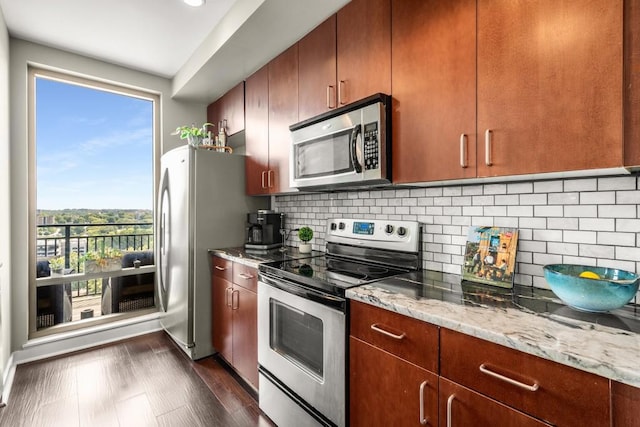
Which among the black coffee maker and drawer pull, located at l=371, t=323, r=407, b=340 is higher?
the black coffee maker

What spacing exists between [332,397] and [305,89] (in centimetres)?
181

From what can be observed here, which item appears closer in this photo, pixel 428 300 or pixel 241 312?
pixel 428 300

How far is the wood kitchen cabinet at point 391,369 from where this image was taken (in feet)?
3.49

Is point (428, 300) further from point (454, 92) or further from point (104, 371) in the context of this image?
→ point (104, 371)

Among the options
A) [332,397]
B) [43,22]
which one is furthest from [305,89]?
[43,22]

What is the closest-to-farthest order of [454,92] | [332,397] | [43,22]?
[454,92] → [332,397] → [43,22]

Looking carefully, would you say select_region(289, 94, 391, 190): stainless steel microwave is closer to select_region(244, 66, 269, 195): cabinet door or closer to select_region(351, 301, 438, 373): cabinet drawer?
select_region(244, 66, 269, 195): cabinet door

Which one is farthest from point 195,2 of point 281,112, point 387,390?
point 387,390

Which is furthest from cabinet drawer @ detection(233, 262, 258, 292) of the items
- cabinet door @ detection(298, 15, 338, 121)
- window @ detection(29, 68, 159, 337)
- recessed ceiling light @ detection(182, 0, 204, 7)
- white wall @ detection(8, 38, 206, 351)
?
white wall @ detection(8, 38, 206, 351)

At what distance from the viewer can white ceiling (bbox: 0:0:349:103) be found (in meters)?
1.98

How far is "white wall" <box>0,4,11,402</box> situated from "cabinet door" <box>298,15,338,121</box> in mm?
2146

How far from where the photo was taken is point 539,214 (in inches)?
54.4

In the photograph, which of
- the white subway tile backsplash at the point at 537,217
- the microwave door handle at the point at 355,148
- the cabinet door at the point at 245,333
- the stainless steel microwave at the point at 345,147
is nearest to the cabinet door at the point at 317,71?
the stainless steel microwave at the point at 345,147

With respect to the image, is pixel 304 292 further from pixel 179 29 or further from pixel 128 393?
pixel 179 29
